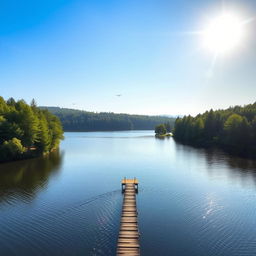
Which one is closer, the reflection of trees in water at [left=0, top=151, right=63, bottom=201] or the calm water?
the calm water

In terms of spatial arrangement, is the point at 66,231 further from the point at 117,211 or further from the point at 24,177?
the point at 24,177

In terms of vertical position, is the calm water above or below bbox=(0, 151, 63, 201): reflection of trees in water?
below

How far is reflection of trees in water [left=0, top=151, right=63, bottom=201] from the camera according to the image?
1389 inches

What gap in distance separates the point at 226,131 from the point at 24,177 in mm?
83175

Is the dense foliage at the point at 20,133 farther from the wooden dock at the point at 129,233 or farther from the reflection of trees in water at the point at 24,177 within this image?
the wooden dock at the point at 129,233

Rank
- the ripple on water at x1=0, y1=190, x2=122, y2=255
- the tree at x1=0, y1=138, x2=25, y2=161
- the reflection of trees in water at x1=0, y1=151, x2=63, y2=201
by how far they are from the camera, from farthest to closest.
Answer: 1. the tree at x1=0, y1=138, x2=25, y2=161
2. the reflection of trees in water at x1=0, y1=151, x2=63, y2=201
3. the ripple on water at x1=0, y1=190, x2=122, y2=255

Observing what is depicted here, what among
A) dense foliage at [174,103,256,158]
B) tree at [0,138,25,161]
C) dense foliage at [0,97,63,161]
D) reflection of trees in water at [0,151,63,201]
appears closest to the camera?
reflection of trees in water at [0,151,63,201]

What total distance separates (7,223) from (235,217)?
1062 inches

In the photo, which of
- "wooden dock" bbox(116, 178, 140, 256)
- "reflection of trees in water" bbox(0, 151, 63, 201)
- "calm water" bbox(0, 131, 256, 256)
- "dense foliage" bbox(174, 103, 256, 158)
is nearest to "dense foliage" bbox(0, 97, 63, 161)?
"reflection of trees in water" bbox(0, 151, 63, 201)

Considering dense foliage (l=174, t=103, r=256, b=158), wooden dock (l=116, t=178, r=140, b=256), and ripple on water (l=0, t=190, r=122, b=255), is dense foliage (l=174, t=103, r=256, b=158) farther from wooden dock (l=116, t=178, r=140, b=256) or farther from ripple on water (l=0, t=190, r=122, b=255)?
ripple on water (l=0, t=190, r=122, b=255)

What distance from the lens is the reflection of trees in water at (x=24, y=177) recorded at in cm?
3529

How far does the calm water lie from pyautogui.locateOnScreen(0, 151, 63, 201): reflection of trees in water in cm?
16

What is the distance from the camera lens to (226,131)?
97125 mm

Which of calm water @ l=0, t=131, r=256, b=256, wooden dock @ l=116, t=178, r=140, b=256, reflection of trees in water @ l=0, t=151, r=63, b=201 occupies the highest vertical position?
wooden dock @ l=116, t=178, r=140, b=256
